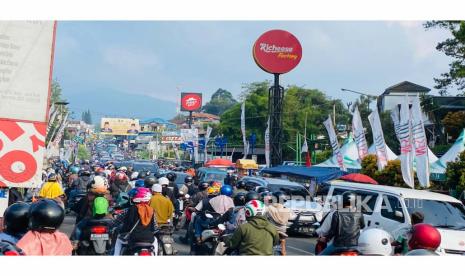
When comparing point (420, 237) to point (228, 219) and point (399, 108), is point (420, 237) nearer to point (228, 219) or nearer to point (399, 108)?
point (228, 219)

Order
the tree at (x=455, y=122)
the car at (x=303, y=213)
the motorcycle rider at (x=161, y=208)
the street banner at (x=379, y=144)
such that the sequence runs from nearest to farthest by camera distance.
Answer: the motorcycle rider at (x=161, y=208)
the car at (x=303, y=213)
the street banner at (x=379, y=144)
the tree at (x=455, y=122)

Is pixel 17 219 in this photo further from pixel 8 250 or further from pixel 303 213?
pixel 303 213

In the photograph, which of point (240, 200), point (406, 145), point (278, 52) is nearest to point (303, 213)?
point (406, 145)

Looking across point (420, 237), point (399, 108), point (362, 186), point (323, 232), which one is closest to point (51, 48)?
point (420, 237)

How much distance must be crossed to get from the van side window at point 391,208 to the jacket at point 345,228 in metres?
3.68

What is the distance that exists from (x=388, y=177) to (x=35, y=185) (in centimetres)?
2118

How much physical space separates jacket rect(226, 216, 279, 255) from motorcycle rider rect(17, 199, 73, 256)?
244 cm

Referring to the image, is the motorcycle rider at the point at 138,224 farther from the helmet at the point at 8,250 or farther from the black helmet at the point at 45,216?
the helmet at the point at 8,250

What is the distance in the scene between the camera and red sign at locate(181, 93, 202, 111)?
11056cm

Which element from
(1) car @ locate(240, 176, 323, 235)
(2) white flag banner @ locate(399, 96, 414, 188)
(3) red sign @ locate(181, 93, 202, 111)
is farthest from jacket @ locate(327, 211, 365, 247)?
(3) red sign @ locate(181, 93, 202, 111)

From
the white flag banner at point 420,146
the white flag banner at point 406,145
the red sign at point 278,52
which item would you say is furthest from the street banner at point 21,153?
the red sign at point 278,52

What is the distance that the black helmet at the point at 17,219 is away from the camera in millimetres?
5945

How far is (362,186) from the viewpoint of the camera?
47.7 feet

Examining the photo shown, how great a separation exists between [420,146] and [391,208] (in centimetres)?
553
